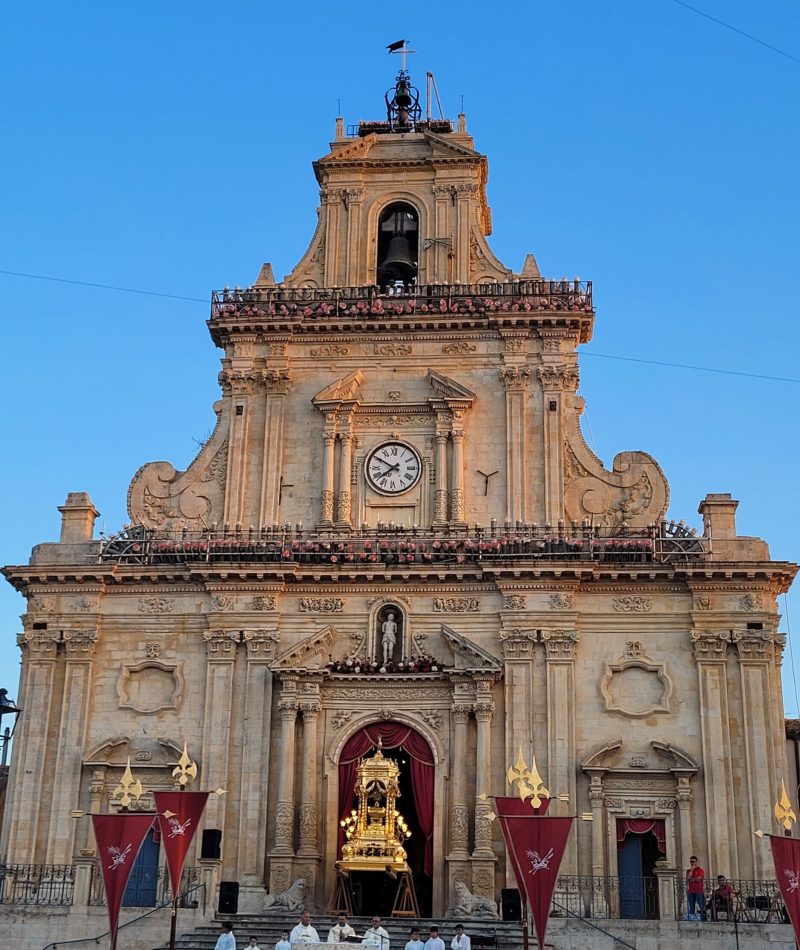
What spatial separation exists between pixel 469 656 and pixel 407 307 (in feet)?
33.7

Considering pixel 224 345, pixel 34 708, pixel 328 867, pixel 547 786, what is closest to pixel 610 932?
pixel 547 786

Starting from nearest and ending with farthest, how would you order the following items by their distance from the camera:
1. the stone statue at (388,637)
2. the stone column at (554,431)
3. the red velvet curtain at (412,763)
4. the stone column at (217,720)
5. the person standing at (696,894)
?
the person standing at (696,894)
the stone column at (217,720)
the red velvet curtain at (412,763)
the stone statue at (388,637)
the stone column at (554,431)

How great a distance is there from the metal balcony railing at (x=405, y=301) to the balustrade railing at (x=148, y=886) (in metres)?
15.2

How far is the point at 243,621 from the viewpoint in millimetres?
35406

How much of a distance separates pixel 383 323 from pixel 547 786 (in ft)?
44.5

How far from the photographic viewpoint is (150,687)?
35.7 m

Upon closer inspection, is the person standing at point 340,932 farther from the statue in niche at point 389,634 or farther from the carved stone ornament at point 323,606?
the carved stone ornament at point 323,606

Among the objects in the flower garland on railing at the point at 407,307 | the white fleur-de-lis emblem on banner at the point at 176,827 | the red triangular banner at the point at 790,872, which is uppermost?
the flower garland on railing at the point at 407,307

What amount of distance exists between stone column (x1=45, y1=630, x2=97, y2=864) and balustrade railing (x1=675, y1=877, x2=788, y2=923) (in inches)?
594

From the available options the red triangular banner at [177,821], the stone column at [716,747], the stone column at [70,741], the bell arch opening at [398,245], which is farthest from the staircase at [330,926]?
the bell arch opening at [398,245]

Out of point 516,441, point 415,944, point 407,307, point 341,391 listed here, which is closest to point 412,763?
point 415,944

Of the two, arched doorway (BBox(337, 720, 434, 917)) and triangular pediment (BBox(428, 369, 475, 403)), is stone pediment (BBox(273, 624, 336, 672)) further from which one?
triangular pediment (BBox(428, 369, 475, 403))

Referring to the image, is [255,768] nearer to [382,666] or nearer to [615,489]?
[382,666]

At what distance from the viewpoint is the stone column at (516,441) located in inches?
1421
